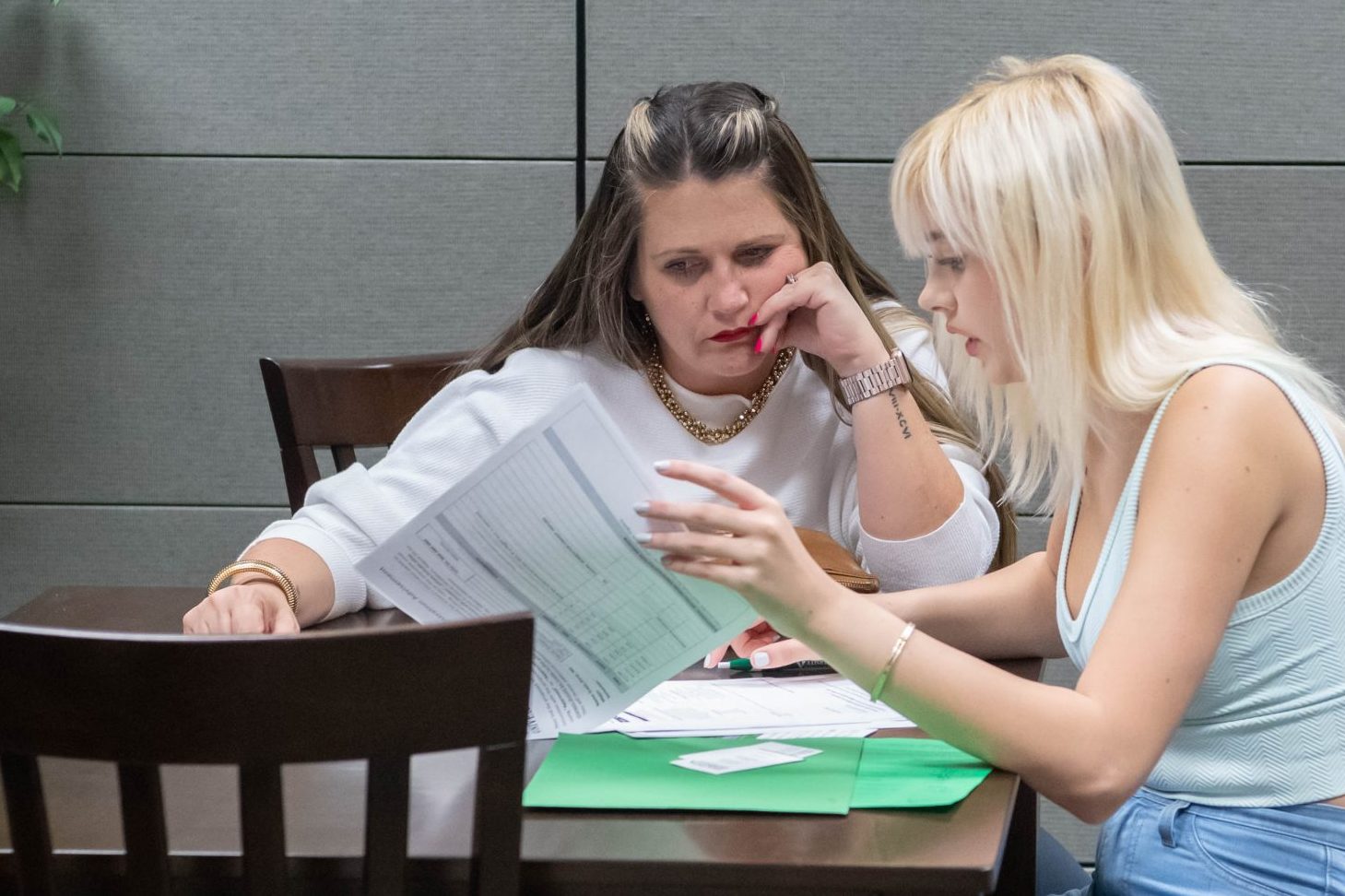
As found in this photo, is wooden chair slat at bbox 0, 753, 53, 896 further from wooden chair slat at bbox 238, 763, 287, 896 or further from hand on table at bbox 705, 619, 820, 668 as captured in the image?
hand on table at bbox 705, 619, 820, 668

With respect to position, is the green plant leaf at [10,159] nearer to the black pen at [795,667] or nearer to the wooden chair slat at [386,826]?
the black pen at [795,667]

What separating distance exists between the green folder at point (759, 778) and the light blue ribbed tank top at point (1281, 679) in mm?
200

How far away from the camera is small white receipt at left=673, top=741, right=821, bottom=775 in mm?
1021

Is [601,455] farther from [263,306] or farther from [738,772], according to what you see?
[263,306]

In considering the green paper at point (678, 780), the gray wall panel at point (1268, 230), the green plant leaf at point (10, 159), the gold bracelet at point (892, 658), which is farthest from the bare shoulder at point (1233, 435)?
the green plant leaf at point (10, 159)

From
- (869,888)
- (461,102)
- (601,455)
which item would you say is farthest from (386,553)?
A: (461,102)

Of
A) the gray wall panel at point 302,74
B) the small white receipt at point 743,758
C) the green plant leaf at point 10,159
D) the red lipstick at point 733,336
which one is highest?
the gray wall panel at point 302,74

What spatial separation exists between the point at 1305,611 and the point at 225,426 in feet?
6.25

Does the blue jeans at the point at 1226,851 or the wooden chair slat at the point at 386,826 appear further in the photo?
the blue jeans at the point at 1226,851

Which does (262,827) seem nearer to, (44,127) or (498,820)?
(498,820)

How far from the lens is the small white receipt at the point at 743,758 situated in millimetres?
1021

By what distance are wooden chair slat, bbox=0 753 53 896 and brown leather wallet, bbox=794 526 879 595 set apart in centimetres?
69

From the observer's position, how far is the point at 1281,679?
3.47 feet

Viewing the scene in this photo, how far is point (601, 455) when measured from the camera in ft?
3.06
